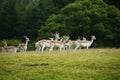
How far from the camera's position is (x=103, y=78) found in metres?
17.8

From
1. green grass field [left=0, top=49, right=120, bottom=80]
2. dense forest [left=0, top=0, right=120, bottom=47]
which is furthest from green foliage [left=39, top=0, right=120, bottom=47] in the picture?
green grass field [left=0, top=49, right=120, bottom=80]

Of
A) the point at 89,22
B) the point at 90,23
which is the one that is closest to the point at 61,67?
the point at 89,22

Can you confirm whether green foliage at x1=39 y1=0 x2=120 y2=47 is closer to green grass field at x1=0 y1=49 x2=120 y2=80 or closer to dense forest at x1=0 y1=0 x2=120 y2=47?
dense forest at x1=0 y1=0 x2=120 y2=47

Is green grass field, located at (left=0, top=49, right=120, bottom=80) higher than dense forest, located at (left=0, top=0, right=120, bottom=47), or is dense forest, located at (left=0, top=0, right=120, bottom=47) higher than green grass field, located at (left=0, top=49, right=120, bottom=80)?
dense forest, located at (left=0, top=0, right=120, bottom=47)

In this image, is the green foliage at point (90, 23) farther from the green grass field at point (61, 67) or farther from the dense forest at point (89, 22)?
the green grass field at point (61, 67)

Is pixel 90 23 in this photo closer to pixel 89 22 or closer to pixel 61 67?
pixel 89 22

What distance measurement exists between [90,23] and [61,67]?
85.2 ft

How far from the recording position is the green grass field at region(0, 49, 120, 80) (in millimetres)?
18047

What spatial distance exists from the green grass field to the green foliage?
69.9 ft

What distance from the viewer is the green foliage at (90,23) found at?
4469cm

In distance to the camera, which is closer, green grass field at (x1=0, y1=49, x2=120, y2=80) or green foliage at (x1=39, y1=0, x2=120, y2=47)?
green grass field at (x1=0, y1=49, x2=120, y2=80)

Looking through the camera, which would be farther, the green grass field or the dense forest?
the dense forest

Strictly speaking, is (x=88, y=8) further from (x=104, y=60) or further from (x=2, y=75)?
(x=2, y=75)

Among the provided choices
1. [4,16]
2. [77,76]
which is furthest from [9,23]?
[77,76]
